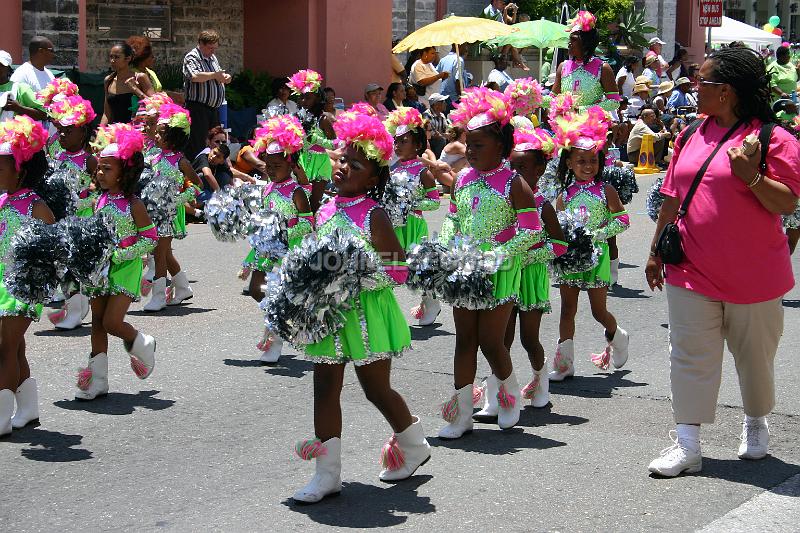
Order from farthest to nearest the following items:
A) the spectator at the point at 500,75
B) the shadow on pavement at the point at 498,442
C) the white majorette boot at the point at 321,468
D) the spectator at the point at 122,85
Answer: the spectator at the point at 500,75 → the spectator at the point at 122,85 → the shadow on pavement at the point at 498,442 → the white majorette boot at the point at 321,468

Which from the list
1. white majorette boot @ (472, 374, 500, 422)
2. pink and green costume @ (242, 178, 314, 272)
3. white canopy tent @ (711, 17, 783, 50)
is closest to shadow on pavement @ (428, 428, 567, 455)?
white majorette boot @ (472, 374, 500, 422)

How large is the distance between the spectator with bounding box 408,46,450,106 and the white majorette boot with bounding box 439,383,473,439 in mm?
14257

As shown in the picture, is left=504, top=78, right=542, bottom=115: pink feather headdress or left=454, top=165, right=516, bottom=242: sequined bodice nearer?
left=454, top=165, right=516, bottom=242: sequined bodice

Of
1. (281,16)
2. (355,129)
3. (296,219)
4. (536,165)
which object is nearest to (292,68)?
(281,16)

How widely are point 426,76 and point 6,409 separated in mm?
14936

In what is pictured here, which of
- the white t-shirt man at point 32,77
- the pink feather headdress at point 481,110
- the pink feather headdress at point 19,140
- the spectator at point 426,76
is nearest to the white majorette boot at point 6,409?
the pink feather headdress at point 19,140

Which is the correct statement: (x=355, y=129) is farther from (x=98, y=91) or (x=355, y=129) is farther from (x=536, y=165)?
(x=98, y=91)

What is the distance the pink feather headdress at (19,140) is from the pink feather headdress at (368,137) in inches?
77.4

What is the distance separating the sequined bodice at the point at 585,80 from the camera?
11.1m

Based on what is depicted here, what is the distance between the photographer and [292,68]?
20219 millimetres

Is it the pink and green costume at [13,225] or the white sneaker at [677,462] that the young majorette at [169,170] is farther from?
the white sneaker at [677,462]

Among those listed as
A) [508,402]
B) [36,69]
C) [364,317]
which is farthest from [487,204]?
[36,69]

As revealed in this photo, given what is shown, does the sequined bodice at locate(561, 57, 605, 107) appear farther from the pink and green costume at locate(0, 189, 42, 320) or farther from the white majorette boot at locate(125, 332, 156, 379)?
the pink and green costume at locate(0, 189, 42, 320)

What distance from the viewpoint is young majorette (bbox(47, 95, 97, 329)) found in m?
9.74
